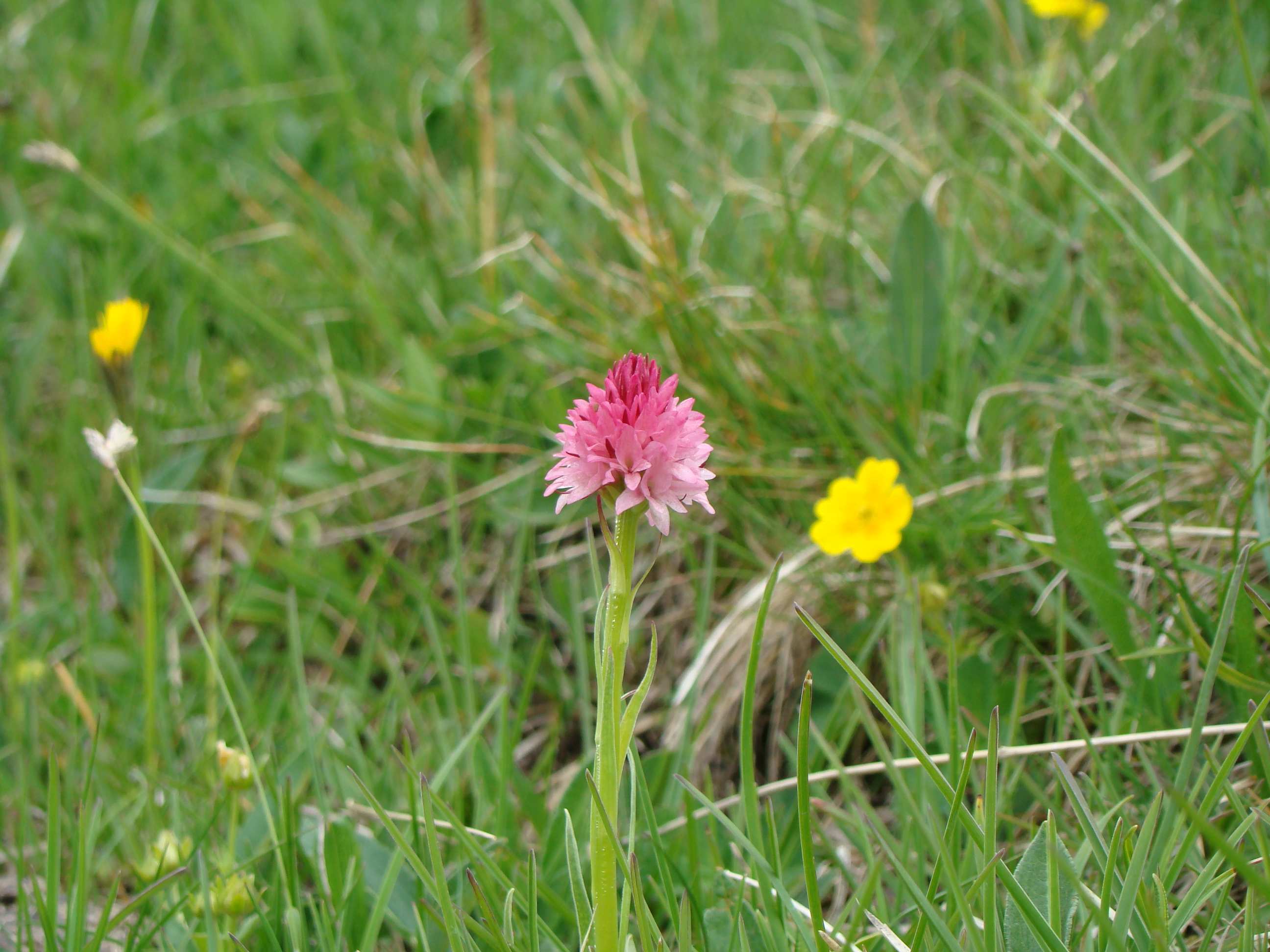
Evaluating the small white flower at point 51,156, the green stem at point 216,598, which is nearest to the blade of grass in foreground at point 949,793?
the green stem at point 216,598

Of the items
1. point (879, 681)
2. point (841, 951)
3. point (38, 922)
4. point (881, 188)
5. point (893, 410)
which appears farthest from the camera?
point (881, 188)

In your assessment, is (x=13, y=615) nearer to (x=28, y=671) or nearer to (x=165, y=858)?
(x=28, y=671)

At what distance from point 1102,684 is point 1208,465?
36 cm

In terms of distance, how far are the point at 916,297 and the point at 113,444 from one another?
1314 mm

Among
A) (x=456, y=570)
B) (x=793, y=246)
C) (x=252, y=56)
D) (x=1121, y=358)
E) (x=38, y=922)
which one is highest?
(x=252, y=56)

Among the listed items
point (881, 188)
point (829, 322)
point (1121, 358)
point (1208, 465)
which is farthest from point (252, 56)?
point (1208, 465)

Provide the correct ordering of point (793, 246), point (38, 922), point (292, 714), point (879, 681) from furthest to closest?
1. point (793, 246)
2. point (292, 714)
3. point (879, 681)
4. point (38, 922)

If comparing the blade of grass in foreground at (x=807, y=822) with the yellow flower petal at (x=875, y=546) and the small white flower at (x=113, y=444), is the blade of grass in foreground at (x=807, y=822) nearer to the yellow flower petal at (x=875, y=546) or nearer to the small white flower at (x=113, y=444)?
the yellow flower petal at (x=875, y=546)

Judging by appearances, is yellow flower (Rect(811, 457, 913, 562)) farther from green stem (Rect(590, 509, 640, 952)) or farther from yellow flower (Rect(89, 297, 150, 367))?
yellow flower (Rect(89, 297, 150, 367))

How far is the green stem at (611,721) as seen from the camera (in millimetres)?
783

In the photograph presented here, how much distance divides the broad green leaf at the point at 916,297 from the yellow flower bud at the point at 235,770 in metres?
1.23

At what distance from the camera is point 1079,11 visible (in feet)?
7.74

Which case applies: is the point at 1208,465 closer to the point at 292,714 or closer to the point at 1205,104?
the point at 1205,104

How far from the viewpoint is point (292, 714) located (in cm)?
160
